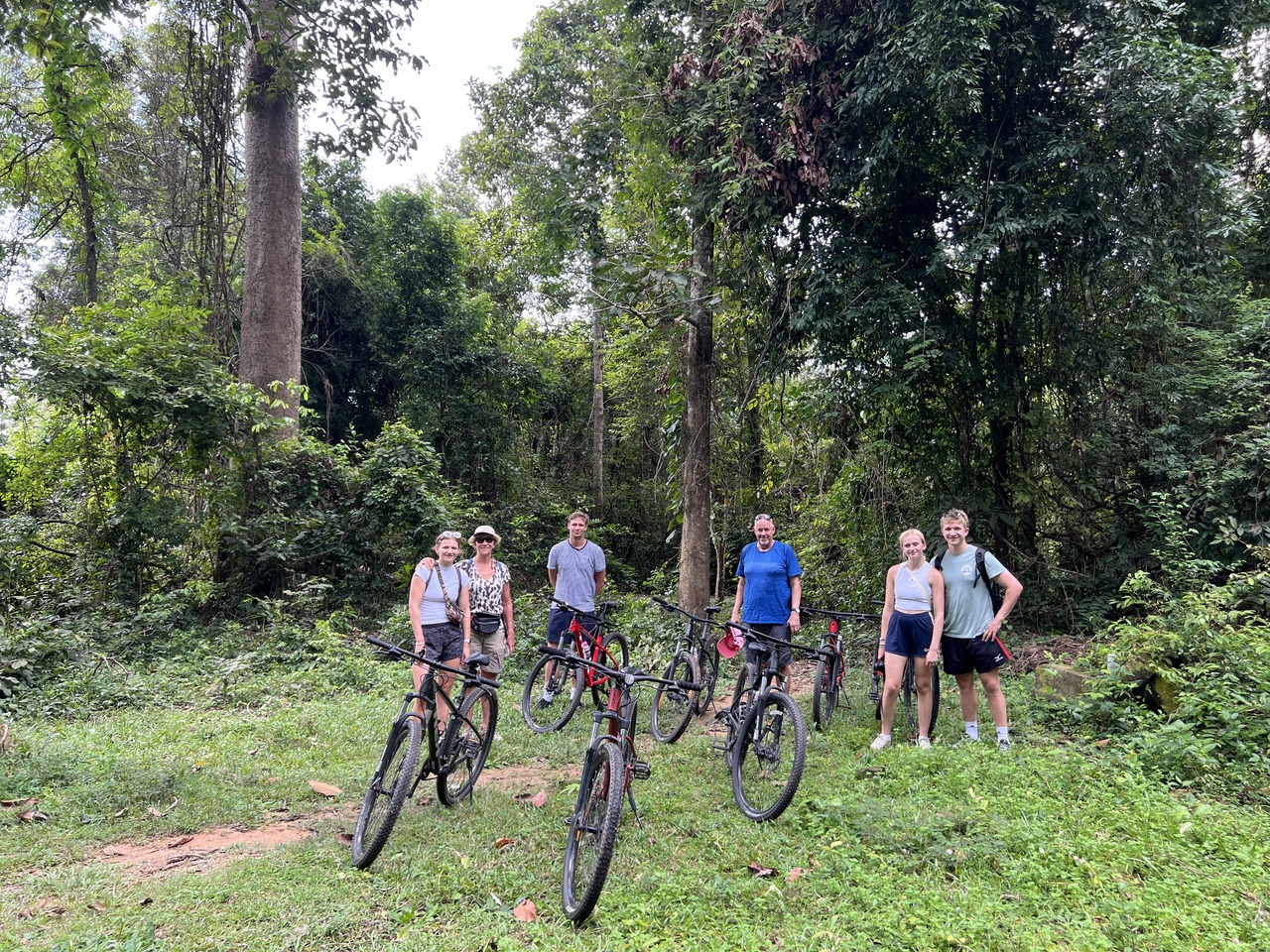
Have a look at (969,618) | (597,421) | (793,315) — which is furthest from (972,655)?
(597,421)

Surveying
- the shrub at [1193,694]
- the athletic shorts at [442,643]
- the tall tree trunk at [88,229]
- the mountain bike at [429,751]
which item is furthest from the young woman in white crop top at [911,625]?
the tall tree trunk at [88,229]

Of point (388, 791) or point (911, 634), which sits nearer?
point (388, 791)

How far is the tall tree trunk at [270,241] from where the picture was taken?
38.5 ft

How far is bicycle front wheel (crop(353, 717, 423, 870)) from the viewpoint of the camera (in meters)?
3.71

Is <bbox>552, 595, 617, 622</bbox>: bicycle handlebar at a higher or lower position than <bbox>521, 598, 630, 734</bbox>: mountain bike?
higher

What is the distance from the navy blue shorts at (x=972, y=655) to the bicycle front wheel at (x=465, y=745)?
3.11 m

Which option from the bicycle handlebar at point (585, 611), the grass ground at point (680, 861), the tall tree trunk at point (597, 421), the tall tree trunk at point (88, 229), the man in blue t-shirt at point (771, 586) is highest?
the tall tree trunk at point (88, 229)

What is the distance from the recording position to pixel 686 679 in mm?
6410

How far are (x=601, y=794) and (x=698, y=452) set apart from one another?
625 cm

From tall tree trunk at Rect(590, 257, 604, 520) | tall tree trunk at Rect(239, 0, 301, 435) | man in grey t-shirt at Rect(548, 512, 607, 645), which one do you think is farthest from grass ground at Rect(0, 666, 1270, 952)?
tall tree trunk at Rect(590, 257, 604, 520)

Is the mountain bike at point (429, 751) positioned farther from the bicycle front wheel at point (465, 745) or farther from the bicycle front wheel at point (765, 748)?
the bicycle front wheel at point (765, 748)

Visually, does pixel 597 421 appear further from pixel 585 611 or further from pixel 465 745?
pixel 465 745

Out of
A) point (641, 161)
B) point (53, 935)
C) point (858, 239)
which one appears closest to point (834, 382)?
point (858, 239)

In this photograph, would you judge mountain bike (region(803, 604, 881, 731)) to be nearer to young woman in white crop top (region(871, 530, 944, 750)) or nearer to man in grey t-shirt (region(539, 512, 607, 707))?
young woman in white crop top (region(871, 530, 944, 750))
